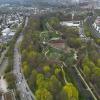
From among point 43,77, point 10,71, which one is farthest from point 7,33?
point 43,77

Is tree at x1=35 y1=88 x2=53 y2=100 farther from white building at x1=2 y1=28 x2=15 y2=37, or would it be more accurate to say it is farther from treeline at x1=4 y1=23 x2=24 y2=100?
white building at x1=2 y1=28 x2=15 y2=37

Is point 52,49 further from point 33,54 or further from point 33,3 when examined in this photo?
point 33,3

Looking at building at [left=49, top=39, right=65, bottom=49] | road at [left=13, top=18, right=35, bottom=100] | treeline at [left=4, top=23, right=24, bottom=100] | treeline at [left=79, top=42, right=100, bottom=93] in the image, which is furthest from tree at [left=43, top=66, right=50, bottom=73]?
building at [left=49, top=39, right=65, bottom=49]

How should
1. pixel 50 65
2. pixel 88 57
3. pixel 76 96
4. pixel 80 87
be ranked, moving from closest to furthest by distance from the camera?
pixel 76 96 < pixel 80 87 < pixel 50 65 < pixel 88 57

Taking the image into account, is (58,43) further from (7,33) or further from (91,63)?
(7,33)

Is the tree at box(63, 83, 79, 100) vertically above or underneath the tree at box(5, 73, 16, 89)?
above

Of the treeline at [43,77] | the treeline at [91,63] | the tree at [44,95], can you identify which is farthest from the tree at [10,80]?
the treeline at [91,63]

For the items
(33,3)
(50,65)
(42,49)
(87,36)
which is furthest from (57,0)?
(50,65)

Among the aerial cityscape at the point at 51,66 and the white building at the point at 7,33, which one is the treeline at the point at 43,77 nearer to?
the aerial cityscape at the point at 51,66
